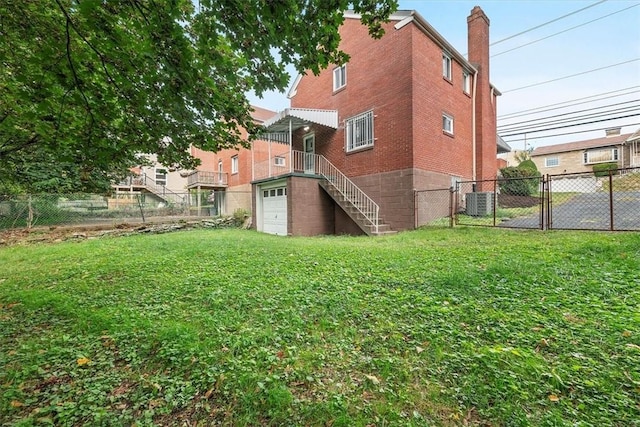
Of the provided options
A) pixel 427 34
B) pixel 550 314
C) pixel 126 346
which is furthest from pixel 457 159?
pixel 126 346

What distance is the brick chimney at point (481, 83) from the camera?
41.0ft

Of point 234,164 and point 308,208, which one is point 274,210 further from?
point 234,164

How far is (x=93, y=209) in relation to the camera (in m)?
13.1

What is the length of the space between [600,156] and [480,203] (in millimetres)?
28180

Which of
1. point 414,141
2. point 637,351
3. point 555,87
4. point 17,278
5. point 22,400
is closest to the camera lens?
point 22,400

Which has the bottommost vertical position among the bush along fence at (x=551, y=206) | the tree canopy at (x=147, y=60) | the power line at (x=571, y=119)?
the bush along fence at (x=551, y=206)

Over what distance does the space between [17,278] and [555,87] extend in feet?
94.9

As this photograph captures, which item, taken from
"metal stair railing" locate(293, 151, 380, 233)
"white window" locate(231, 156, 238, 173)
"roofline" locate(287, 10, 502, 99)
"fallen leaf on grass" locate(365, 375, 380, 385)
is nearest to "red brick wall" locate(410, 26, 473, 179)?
"roofline" locate(287, 10, 502, 99)

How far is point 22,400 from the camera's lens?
6.27ft

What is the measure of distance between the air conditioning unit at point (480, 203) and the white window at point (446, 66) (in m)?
5.05

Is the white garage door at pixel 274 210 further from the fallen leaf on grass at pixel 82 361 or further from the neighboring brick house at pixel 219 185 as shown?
the fallen leaf on grass at pixel 82 361

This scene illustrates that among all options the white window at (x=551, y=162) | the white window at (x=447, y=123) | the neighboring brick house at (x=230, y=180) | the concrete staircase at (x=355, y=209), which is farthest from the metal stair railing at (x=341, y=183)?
the white window at (x=551, y=162)

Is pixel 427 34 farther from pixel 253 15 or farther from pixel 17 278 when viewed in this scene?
pixel 17 278

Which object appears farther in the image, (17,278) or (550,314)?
(17,278)
